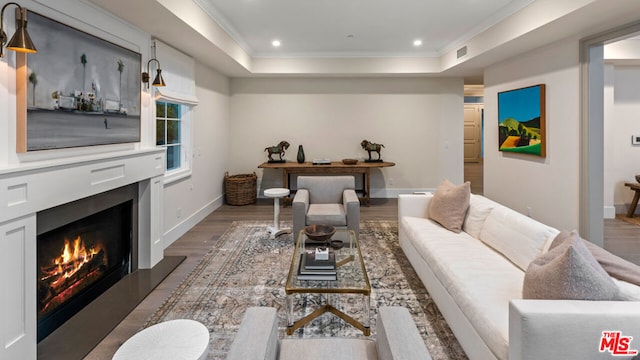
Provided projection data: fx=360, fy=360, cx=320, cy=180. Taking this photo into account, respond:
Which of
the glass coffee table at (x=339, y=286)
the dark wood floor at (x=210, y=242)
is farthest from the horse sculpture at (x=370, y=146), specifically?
the glass coffee table at (x=339, y=286)

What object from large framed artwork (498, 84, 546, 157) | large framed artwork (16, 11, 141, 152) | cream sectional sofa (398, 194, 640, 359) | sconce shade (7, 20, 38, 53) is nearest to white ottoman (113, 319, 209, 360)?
cream sectional sofa (398, 194, 640, 359)

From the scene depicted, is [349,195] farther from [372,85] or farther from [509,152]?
[372,85]

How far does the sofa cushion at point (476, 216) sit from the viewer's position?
3.11m

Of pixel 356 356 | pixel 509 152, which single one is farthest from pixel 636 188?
pixel 356 356

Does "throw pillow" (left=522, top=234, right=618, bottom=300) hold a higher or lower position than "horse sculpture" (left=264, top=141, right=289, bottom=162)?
lower

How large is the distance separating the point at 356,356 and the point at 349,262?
1.21m

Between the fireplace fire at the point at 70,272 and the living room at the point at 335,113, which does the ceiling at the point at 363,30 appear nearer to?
the living room at the point at 335,113

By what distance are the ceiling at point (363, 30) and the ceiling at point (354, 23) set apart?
0.04 feet

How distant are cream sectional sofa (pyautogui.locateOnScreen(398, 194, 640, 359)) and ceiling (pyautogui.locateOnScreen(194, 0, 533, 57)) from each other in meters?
2.22

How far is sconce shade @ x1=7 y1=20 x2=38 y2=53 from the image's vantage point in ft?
5.90

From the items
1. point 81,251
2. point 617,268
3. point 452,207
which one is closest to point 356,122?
point 452,207

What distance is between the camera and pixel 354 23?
4.67 m

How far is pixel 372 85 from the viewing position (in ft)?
23.3

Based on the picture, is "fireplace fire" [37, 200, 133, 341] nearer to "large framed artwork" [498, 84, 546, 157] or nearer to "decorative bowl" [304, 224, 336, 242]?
"decorative bowl" [304, 224, 336, 242]
